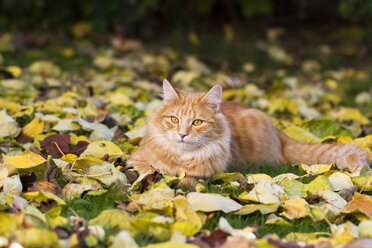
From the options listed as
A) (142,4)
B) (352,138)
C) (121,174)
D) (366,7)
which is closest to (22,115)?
(121,174)

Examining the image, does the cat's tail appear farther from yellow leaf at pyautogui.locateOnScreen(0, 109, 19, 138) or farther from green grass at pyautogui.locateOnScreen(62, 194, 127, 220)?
yellow leaf at pyautogui.locateOnScreen(0, 109, 19, 138)

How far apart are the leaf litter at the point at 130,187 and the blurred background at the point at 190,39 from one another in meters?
2.24

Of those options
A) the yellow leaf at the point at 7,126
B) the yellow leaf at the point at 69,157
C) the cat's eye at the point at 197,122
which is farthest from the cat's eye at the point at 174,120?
the yellow leaf at the point at 7,126

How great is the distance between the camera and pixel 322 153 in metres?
5.21

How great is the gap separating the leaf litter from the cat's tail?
191 mm

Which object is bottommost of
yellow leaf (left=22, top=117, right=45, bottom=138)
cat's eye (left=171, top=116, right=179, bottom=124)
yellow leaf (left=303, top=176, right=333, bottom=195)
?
yellow leaf (left=22, top=117, right=45, bottom=138)

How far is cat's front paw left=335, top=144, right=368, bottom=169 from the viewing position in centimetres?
494

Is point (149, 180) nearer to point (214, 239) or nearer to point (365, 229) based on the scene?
point (214, 239)

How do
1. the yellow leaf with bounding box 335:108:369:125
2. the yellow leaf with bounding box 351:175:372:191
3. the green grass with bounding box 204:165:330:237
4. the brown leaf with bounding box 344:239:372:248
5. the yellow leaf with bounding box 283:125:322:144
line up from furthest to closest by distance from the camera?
1. the yellow leaf with bounding box 335:108:369:125
2. the yellow leaf with bounding box 283:125:322:144
3. the yellow leaf with bounding box 351:175:372:191
4. the green grass with bounding box 204:165:330:237
5. the brown leaf with bounding box 344:239:372:248

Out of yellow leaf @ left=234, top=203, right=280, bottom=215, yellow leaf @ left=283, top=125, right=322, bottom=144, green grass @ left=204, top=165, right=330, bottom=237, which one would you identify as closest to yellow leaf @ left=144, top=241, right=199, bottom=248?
green grass @ left=204, top=165, right=330, bottom=237

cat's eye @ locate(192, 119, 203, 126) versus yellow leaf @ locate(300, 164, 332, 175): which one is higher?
cat's eye @ locate(192, 119, 203, 126)

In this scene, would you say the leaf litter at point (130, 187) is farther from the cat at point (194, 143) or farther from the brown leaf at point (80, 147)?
the cat at point (194, 143)

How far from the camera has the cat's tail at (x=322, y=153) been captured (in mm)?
4980

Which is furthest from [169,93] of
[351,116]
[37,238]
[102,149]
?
[351,116]
